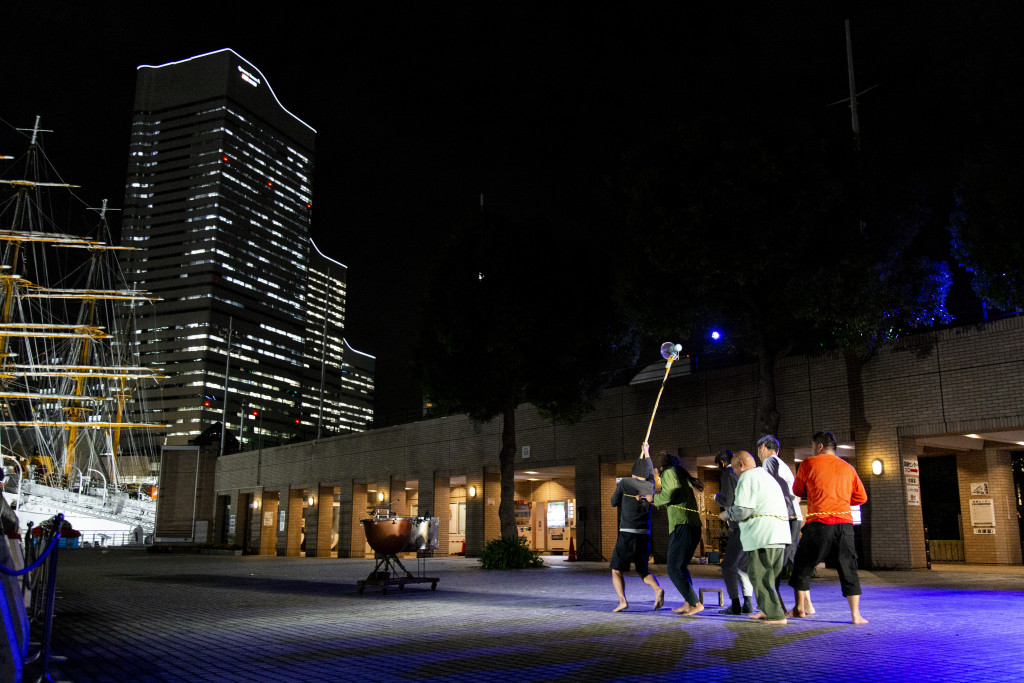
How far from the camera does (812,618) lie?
9.16 meters

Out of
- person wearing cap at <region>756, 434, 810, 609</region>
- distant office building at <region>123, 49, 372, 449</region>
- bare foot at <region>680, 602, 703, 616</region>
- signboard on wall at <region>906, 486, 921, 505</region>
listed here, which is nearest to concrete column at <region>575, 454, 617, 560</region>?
signboard on wall at <region>906, 486, 921, 505</region>

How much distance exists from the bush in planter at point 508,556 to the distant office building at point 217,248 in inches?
6023

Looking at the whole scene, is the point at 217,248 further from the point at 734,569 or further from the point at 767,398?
the point at 734,569

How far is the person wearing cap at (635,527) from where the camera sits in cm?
991

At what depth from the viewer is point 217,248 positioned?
172875mm

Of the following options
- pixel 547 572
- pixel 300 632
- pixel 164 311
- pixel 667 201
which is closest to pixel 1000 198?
pixel 667 201

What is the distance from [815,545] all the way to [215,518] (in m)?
45.4

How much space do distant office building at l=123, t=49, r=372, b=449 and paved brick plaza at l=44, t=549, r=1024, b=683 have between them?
163 metres

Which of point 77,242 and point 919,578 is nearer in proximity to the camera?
point 919,578

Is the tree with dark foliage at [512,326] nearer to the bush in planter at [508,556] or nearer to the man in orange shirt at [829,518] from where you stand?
the bush in planter at [508,556]

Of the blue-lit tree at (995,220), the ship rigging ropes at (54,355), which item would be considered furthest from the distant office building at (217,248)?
the blue-lit tree at (995,220)

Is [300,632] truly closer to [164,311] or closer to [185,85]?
[164,311]

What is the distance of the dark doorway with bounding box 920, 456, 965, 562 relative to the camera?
2388 centimetres

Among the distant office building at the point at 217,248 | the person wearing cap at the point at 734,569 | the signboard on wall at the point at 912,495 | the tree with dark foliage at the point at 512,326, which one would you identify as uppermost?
the distant office building at the point at 217,248
